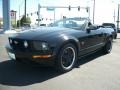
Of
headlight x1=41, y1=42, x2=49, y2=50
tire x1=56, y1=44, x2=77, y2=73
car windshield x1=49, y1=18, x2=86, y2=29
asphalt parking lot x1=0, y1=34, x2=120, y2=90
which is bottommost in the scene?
asphalt parking lot x1=0, y1=34, x2=120, y2=90

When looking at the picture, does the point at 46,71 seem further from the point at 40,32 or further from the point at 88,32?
the point at 88,32

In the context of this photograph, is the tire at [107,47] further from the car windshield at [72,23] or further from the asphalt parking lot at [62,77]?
the car windshield at [72,23]

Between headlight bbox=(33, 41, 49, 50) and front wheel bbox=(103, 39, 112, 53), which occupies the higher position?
headlight bbox=(33, 41, 49, 50)

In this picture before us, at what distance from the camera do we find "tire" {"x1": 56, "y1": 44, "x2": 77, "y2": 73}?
5.50 m

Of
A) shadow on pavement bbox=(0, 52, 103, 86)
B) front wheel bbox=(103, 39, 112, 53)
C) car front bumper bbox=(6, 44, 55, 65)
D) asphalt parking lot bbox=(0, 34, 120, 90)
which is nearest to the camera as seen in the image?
asphalt parking lot bbox=(0, 34, 120, 90)

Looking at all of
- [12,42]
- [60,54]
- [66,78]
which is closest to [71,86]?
[66,78]

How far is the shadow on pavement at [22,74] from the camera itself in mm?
4980

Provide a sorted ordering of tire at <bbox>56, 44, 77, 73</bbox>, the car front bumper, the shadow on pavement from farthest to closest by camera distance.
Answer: tire at <bbox>56, 44, 77, 73</bbox> < the car front bumper < the shadow on pavement

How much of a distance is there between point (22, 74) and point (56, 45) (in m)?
1.04

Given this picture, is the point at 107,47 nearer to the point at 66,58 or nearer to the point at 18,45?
the point at 66,58

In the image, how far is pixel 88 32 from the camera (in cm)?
661

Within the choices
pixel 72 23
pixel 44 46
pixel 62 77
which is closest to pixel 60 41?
pixel 44 46

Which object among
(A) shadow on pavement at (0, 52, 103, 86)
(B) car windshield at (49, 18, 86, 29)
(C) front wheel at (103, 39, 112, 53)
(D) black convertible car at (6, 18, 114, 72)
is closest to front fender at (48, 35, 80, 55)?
(D) black convertible car at (6, 18, 114, 72)

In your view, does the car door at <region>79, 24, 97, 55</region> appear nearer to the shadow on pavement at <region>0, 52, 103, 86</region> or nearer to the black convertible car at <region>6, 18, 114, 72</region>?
the black convertible car at <region>6, 18, 114, 72</region>
